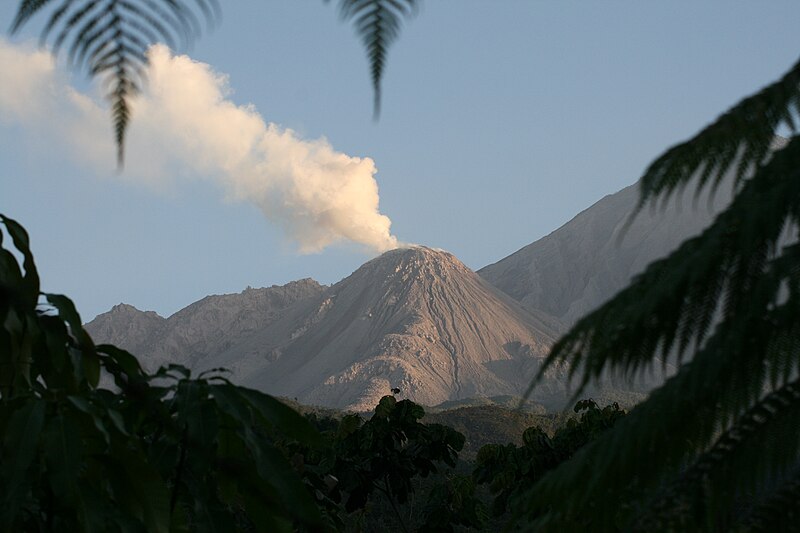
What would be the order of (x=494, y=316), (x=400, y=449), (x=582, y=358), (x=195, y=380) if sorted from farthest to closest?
1. (x=494, y=316)
2. (x=400, y=449)
3. (x=195, y=380)
4. (x=582, y=358)

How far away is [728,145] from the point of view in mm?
979

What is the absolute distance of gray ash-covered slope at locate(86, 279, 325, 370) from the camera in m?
127

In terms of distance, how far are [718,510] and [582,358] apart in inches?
10.3

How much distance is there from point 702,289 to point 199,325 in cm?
13643

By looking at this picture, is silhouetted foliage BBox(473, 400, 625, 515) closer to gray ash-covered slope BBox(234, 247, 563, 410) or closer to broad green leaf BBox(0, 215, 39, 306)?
broad green leaf BBox(0, 215, 39, 306)

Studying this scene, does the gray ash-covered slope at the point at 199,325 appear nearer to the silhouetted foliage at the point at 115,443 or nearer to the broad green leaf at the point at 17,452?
the silhouetted foliage at the point at 115,443

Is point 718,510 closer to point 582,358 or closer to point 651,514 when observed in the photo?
point 651,514

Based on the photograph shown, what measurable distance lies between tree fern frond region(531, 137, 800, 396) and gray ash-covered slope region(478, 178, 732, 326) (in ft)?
387

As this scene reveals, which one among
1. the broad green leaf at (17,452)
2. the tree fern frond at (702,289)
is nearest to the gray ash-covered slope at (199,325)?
the broad green leaf at (17,452)

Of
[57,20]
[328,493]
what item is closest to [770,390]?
[57,20]

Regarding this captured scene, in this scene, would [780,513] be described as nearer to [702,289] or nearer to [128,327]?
[702,289]

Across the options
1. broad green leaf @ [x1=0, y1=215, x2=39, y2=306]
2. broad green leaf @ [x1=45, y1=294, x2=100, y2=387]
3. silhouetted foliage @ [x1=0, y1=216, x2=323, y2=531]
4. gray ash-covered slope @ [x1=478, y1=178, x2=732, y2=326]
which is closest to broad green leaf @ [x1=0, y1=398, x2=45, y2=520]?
silhouetted foliage @ [x1=0, y1=216, x2=323, y2=531]

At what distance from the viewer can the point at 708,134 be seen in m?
0.99

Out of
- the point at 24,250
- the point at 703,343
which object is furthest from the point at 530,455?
the point at 703,343
